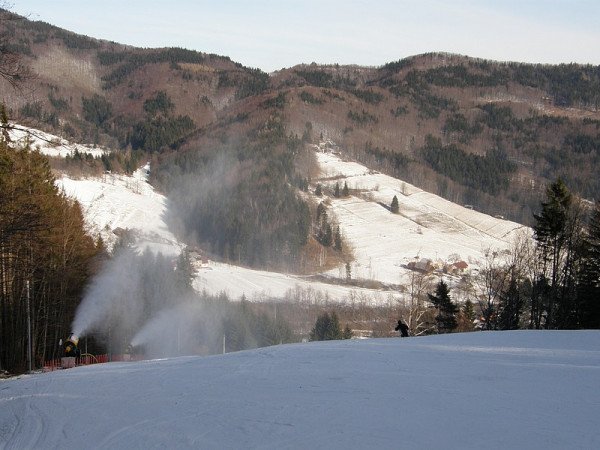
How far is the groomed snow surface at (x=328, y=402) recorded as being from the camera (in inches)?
400

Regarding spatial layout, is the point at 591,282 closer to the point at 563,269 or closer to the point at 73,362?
the point at 563,269

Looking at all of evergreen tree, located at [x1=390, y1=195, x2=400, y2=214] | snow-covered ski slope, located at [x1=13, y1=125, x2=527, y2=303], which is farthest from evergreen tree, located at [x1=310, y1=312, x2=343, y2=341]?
evergreen tree, located at [x1=390, y1=195, x2=400, y2=214]

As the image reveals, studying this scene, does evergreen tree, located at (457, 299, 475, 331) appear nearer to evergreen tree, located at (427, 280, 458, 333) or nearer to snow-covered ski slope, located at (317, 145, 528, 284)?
evergreen tree, located at (427, 280, 458, 333)

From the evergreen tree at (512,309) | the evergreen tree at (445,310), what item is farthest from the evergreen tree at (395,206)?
the evergreen tree at (512,309)

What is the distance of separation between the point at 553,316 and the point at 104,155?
156166mm

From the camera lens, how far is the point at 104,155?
582 ft

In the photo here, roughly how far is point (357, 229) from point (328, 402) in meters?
133

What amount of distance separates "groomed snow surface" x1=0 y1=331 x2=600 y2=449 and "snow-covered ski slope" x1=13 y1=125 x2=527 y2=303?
2881 inches

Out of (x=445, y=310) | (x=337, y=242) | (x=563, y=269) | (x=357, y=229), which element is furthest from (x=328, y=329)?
(x=357, y=229)

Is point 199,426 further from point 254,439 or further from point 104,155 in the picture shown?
point 104,155

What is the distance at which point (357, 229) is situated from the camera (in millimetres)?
144750

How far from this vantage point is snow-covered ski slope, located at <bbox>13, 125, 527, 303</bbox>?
4080 inches

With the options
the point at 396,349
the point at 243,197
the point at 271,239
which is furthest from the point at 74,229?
the point at 243,197

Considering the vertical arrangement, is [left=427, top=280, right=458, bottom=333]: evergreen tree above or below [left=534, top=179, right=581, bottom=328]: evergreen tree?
below
